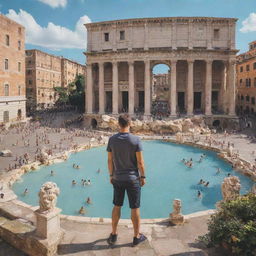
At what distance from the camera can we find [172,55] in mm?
33406

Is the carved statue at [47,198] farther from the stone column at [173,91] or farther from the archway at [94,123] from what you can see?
the archway at [94,123]

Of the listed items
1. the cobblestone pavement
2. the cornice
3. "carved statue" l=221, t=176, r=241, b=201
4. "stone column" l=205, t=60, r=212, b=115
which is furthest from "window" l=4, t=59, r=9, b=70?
"carved statue" l=221, t=176, r=241, b=201

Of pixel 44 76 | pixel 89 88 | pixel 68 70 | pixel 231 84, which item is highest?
pixel 68 70

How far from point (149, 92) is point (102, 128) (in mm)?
8112

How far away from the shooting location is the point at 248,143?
2452 centimetres

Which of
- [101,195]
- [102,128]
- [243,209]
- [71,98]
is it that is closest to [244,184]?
[101,195]

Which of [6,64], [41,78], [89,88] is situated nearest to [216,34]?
[89,88]

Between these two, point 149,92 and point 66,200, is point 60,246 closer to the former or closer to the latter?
point 66,200

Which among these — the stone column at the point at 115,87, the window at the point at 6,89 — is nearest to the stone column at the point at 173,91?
the stone column at the point at 115,87

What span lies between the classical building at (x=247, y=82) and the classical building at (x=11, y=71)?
34.2 meters

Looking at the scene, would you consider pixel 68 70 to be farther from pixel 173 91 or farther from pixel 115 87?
pixel 173 91

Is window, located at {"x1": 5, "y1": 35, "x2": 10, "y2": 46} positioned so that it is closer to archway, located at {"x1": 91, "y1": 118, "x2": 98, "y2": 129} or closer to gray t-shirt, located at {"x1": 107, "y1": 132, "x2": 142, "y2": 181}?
archway, located at {"x1": 91, "y1": 118, "x2": 98, "y2": 129}

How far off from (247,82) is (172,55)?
16.0m

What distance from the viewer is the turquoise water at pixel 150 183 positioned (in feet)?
42.1
